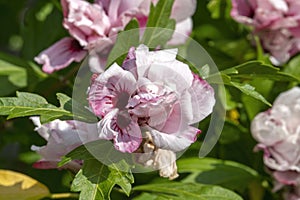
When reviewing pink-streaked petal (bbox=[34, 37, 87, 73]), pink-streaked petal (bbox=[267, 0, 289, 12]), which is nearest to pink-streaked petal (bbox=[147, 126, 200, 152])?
pink-streaked petal (bbox=[34, 37, 87, 73])

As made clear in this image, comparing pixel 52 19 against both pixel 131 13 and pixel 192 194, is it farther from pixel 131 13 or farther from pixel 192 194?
pixel 192 194

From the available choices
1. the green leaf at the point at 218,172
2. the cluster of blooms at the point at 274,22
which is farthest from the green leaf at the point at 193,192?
the cluster of blooms at the point at 274,22

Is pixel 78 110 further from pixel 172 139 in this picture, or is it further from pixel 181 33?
pixel 181 33

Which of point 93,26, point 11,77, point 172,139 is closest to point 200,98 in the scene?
point 172,139

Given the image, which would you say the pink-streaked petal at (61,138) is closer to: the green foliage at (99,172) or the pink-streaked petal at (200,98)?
the green foliage at (99,172)

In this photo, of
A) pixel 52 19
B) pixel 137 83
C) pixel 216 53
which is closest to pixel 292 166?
pixel 216 53

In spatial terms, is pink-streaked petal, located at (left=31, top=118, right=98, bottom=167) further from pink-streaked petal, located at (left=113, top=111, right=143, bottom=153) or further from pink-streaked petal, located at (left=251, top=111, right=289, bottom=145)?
pink-streaked petal, located at (left=251, top=111, right=289, bottom=145)
